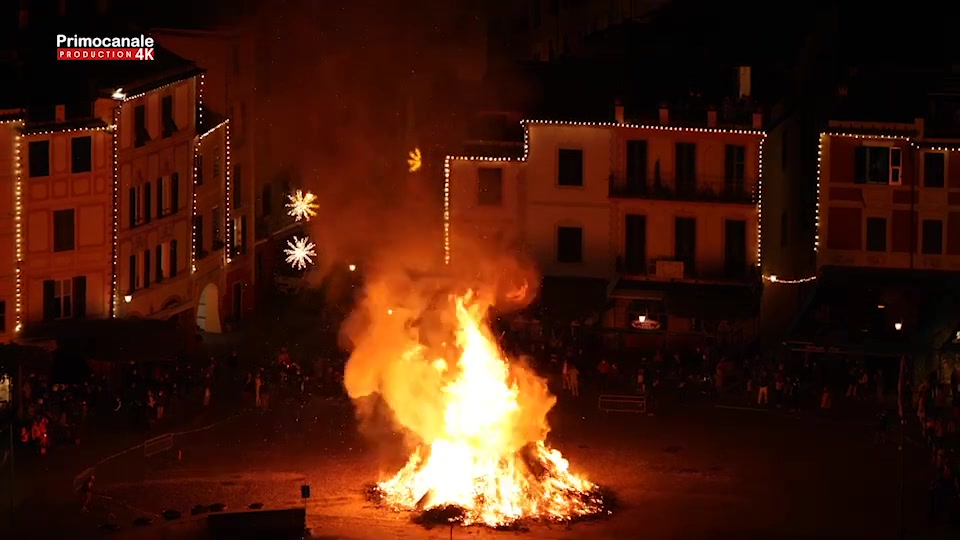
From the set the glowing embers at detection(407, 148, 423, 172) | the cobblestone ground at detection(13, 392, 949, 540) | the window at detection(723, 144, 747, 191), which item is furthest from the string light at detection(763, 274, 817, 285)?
the glowing embers at detection(407, 148, 423, 172)

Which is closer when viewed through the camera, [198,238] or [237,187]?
[198,238]

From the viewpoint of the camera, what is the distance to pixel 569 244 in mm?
72688

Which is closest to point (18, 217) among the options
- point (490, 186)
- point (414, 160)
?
point (490, 186)

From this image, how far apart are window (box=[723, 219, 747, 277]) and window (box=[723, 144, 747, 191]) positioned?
1.21 meters

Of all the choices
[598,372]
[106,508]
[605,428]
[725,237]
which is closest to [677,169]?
[725,237]

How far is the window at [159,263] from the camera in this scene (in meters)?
69.6

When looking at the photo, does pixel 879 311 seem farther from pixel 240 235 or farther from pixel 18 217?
pixel 18 217

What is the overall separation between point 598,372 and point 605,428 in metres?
5.66

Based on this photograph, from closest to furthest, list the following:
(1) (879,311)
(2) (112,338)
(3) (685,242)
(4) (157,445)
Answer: (4) (157,445) < (2) (112,338) < (1) (879,311) < (3) (685,242)

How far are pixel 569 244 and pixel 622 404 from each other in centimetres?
1046

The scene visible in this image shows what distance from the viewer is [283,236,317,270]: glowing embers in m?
80.5

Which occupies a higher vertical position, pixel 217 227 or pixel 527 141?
pixel 527 141

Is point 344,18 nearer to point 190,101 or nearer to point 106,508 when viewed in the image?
point 190,101

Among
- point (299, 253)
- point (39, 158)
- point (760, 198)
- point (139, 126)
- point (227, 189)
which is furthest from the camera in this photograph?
point (299, 253)
